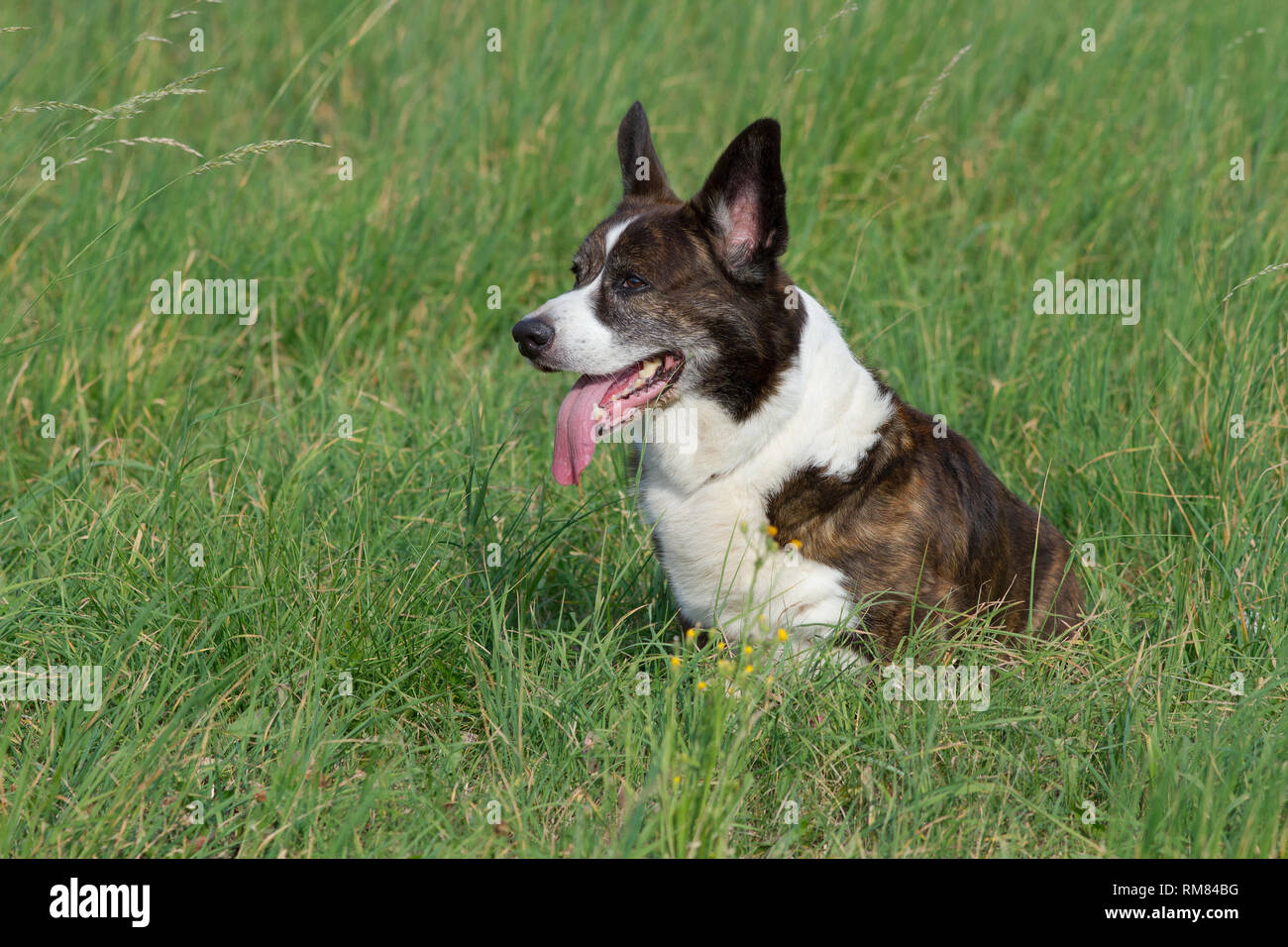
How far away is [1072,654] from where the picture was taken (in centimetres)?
332

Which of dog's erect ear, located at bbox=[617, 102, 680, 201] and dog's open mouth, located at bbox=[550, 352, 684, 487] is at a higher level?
dog's erect ear, located at bbox=[617, 102, 680, 201]

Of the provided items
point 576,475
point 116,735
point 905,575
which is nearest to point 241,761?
point 116,735

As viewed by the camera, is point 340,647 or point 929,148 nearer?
point 340,647

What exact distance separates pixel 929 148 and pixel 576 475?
3.31 meters

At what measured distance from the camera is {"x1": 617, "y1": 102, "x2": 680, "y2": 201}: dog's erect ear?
12.2 feet

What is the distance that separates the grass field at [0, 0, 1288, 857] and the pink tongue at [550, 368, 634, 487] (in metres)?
0.28

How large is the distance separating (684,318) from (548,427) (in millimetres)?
1522

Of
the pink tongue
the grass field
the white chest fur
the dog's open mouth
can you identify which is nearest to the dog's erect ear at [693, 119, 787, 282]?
the white chest fur

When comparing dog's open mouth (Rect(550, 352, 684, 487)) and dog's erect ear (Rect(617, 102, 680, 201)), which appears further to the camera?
dog's erect ear (Rect(617, 102, 680, 201))

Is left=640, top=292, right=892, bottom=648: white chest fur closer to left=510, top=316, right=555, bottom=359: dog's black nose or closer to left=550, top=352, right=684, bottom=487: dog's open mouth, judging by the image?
left=550, top=352, right=684, bottom=487: dog's open mouth

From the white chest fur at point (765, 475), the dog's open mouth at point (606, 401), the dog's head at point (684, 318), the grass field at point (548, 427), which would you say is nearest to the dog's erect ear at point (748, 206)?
the dog's head at point (684, 318)

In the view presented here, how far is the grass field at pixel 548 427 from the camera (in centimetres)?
281

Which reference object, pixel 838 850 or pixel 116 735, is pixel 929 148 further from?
pixel 116 735

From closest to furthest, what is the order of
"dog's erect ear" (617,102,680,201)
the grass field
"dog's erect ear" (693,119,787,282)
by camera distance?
the grass field → "dog's erect ear" (693,119,787,282) → "dog's erect ear" (617,102,680,201)
